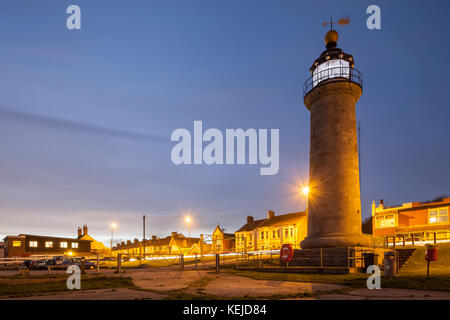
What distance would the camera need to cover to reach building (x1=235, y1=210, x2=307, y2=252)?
48562 millimetres

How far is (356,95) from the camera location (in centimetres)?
2292

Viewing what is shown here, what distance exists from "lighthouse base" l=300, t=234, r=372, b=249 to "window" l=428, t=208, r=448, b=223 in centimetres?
2201

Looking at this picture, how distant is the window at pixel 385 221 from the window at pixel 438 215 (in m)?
4.25

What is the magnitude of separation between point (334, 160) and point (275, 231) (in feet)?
107

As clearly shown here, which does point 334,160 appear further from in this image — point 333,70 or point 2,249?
point 2,249

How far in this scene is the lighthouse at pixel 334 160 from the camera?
20703 mm

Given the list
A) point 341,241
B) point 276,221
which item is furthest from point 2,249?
point 341,241

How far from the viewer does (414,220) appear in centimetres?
3947

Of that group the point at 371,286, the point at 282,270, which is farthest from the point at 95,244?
the point at 371,286

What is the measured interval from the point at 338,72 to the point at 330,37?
3658 millimetres
